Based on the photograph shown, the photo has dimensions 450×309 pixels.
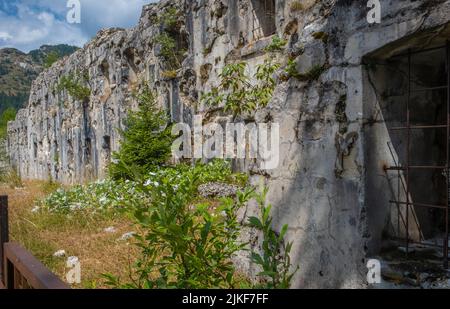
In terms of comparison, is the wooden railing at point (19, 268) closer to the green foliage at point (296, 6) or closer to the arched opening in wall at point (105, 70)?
the green foliage at point (296, 6)

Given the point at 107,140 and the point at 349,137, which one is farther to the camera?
the point at 107,140

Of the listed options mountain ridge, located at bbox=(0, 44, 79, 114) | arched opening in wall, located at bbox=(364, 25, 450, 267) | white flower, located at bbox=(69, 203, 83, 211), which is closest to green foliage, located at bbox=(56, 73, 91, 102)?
white flower, located at bbox=(69, 203, 83, 211)

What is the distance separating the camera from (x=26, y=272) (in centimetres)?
212

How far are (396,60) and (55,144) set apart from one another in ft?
73.1

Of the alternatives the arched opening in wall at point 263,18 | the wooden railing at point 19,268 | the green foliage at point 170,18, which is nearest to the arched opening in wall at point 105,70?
the green foliage at point 170,18

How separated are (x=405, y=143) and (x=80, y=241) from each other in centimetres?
518

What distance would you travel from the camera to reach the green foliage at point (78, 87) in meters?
→ 17.8

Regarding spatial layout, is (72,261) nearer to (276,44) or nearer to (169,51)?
(276,44)

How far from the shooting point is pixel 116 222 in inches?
296

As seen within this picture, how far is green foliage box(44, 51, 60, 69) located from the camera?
80.1 ft

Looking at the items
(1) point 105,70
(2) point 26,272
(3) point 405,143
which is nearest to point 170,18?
(1) point 105,70

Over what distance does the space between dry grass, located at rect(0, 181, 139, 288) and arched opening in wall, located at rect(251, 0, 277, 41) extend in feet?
16.5
